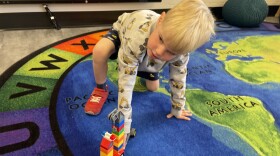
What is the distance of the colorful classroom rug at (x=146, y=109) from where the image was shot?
34.8 inches

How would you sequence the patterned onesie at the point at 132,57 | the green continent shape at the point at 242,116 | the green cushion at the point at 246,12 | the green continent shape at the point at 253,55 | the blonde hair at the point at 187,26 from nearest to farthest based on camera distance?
1. the blonde hair at the point at 187,26
2. the patterned onesie at the point at 132,57
3. the green continent shape at the point at 242,116
4. the green continent shape at the point at 253,55
5. the green cushion at the point at 246,12

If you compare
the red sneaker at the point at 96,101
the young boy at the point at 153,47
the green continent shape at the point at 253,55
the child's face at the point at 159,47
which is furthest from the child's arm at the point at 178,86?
the green continent shape at the point at 253,55

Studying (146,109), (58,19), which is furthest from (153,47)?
(58,19)

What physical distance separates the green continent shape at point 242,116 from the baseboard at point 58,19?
0.91 m

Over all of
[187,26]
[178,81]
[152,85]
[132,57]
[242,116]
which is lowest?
[242,116]

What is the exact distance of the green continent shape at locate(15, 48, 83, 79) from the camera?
117 centimetres

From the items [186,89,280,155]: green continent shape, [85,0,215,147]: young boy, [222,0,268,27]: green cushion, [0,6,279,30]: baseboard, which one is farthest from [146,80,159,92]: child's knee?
[222,0,268,27]: green cushion

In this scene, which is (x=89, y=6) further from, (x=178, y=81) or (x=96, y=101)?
(x=178, y=81)

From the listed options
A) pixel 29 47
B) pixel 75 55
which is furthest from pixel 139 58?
pixel 29 47

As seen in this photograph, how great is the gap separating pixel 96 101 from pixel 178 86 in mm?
327

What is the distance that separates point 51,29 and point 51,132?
0.91 metres

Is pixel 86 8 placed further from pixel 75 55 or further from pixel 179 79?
pixel 179 79

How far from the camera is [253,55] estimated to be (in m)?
1.54

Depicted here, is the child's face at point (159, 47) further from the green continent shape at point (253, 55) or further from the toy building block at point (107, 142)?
the green continent shape at point (253, 55)
